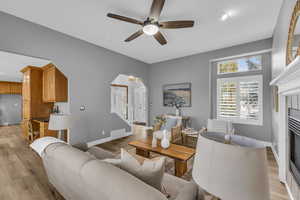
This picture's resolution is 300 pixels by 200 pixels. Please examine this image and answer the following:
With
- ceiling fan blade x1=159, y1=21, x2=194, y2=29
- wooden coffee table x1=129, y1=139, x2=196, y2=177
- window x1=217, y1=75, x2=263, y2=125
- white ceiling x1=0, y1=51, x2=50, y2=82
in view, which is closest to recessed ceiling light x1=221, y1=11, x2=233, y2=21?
ceiling fan blade x1=159, y1=21, x2=194, y2=29

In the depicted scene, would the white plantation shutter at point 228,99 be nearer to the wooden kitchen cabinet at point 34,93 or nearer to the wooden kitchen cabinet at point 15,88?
the wooden kitchen cabinet at point 34,93

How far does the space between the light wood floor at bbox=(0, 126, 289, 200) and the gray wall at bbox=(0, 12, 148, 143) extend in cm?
95

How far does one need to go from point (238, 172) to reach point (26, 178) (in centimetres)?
314

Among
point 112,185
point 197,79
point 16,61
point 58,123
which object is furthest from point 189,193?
point 16,61

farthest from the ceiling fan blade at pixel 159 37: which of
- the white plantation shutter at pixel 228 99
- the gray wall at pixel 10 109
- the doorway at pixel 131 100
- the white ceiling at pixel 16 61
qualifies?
the gray wall at pixel 10 109

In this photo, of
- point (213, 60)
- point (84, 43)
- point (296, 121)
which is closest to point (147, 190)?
point (296, 121)

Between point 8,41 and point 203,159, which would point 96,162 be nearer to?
point 203,159

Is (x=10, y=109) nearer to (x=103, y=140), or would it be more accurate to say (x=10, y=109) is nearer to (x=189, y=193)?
(x=103, y=140)

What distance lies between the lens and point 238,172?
58 centimetres

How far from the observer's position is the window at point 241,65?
3619 mm

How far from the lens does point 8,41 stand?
2.43m

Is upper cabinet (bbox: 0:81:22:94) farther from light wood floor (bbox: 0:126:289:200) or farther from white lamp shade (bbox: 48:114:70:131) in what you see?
white lamp shade (bbox: 48:114:70:131)

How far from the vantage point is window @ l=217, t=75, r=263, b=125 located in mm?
3570

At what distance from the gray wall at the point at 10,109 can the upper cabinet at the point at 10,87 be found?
491 millimetres
